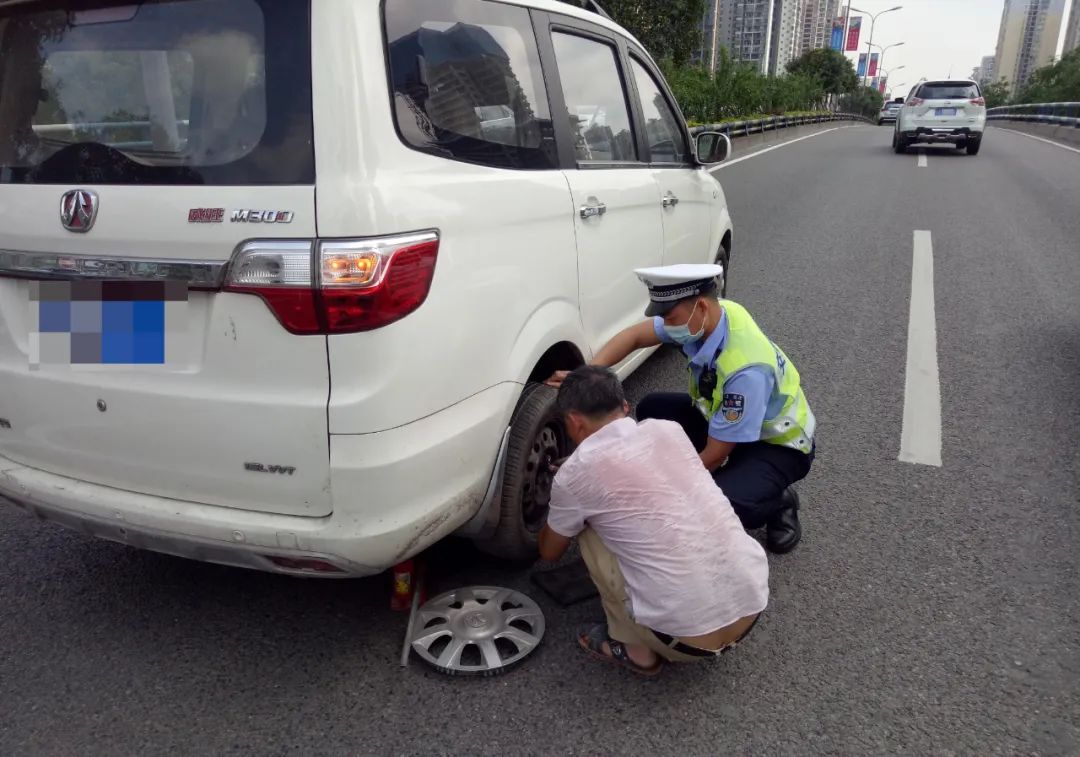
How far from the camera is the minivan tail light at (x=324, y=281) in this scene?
1.96 meters

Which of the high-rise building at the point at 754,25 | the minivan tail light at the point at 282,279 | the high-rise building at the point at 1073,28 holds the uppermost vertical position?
the high-rise building at the point at 1073,28

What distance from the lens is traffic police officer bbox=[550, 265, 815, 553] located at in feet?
9.01

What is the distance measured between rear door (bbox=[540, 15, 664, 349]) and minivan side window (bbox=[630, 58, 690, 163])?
216mm

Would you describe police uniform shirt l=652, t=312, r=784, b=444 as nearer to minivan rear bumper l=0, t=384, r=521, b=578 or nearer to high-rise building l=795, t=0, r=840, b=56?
minivan rear bumper l=0, t=384, r=521, b=578

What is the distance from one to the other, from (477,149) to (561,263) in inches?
20.2

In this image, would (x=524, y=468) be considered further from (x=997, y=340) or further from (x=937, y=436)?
(x=997, y=340)

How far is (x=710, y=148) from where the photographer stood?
4449mm

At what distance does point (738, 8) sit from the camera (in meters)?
99.4

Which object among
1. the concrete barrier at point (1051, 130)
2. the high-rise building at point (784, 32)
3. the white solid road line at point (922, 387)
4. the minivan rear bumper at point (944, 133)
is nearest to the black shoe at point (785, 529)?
the white solid road line at point (922, 387)

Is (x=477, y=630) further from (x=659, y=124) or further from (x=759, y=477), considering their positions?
(x=659, y=124)

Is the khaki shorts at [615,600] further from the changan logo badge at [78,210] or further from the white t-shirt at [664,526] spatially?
the changan logo badge at [78,210]

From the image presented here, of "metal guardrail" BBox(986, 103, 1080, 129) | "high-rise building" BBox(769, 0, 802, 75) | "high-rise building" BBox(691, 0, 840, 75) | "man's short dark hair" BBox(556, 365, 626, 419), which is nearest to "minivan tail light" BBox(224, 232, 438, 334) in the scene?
"man's short dark hair" BBox(556, 365, 626, 419)

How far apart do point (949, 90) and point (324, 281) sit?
800 inches

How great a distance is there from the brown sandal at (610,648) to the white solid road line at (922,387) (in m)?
1.99
